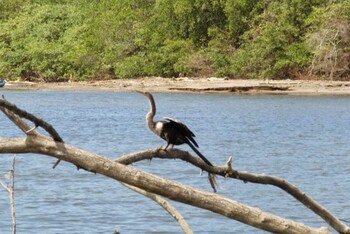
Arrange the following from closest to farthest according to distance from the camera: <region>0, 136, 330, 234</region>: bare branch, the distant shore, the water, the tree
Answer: <region>0, 136, 330, 234</region>: bare branch, the water, the distant shore, the tree

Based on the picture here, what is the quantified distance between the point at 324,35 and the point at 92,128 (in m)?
18.3

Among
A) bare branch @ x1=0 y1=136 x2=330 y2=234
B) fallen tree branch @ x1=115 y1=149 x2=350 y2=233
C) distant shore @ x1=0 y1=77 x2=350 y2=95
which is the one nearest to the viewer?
bare branch @ x1=0 y1=136 x2=330 y2=234

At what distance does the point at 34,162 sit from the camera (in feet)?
75.3

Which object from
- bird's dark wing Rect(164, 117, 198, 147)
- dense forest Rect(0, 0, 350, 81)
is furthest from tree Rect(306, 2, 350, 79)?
bird's dark wing Rect(164, 117, 198, 147)

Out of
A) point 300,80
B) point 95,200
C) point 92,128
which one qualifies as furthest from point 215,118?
point 95,200

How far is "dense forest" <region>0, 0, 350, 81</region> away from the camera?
50344mm

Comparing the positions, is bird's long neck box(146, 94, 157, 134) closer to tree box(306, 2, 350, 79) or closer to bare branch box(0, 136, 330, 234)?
bare branch box(0, 136, 330, 234)

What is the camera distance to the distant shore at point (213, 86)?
47188 mm

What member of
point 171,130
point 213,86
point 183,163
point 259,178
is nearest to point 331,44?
point 213,86

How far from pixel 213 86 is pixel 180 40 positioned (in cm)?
700

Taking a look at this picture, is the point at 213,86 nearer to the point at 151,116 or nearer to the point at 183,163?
the point at 183,163

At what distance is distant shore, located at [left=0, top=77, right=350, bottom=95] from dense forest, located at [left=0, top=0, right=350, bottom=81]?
105cm

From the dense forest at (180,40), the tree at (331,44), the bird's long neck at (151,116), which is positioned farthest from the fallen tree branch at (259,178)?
the dense forest at (180,40)

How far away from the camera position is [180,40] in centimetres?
5700
